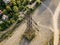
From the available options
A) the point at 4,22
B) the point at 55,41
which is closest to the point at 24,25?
the point at 4,22

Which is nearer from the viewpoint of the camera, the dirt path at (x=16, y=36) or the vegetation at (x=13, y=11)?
the dirt path at (x=16, y=36)

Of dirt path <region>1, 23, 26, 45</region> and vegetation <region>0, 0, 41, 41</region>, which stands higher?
vegetation <region>0, 0, 41, 41</region>

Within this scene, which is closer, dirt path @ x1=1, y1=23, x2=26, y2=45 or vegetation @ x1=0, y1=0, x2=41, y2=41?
dirt path @ x1=1, y1=23, x2=26, y2=45

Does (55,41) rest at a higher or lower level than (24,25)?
lower

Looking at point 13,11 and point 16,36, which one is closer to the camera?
point 16,36

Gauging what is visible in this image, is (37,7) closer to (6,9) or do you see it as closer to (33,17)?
(33,17)

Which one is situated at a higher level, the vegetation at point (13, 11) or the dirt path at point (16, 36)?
the vegetation at point (13, 11)

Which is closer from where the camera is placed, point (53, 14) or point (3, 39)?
Result: point (3, 39)

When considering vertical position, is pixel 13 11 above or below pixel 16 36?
above

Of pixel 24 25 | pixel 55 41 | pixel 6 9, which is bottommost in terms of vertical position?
pixel 55 41
